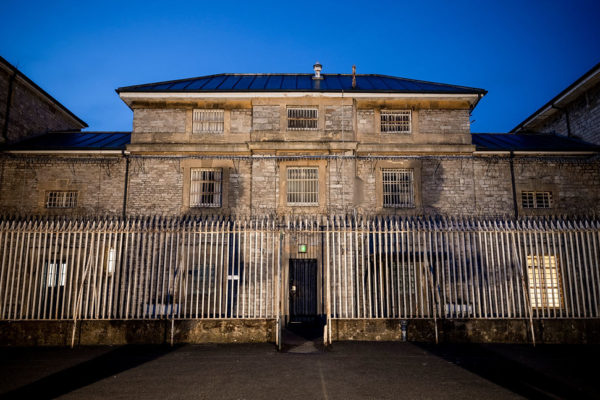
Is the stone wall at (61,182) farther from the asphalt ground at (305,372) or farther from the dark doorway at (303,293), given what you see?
the dark doorway at (303,293)

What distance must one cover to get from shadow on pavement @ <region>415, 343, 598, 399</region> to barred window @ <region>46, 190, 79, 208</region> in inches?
542

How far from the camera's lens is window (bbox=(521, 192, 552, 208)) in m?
14.5

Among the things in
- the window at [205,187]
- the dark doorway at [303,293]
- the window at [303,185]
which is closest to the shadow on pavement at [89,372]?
the dark doorway at [303,293]

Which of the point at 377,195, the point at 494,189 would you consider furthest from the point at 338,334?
the point at 494,189

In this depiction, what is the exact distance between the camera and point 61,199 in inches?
569

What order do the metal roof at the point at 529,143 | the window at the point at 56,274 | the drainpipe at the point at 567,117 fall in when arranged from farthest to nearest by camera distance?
1. the drainpipe at the point at 567,117
2. the metal roof at the point at 529,143
3. the window at the point at 56,274

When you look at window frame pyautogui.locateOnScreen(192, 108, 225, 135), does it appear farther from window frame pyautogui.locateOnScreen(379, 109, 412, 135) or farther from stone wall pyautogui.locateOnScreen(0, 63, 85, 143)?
stone wall pyautogui.locateOnScreen(0, 63, 85, 143)

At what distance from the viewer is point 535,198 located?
1448 centimetres

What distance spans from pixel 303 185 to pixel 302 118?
9.19 feet

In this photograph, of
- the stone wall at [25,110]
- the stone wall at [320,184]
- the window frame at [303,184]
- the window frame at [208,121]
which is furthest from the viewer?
the stone wall at [25,110]

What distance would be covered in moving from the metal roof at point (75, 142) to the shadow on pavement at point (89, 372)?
922cm

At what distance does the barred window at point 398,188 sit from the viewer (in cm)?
1408

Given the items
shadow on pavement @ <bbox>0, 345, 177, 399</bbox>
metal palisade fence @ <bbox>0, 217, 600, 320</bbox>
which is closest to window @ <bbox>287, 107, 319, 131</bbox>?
metal palisade fence @ <bbox>0, 217, 600, 320</bbox>

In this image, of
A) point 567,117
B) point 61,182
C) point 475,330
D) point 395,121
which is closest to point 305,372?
point 475,330
